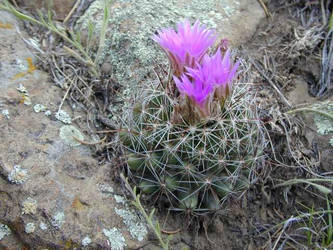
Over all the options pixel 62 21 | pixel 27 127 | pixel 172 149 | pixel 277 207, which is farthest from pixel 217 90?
pixel 62 21

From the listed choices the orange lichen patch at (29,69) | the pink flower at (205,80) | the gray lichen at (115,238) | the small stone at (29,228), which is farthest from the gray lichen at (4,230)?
the pink flower at (205,80)

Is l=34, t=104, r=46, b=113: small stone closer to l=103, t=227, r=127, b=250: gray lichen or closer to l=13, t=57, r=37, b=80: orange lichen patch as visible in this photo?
l=13, t=57, r=37, b=80: orange lichen patch

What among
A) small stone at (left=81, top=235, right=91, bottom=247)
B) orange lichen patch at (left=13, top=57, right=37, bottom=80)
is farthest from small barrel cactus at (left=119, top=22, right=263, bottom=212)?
orange lichen patch at (left=13, top=57, right=37, bottom=80)

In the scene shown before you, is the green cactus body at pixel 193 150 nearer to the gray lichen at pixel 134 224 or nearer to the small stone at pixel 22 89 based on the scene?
the gray lichen at pixel 134 224

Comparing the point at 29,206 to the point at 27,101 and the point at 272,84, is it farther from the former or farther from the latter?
the point at 272,84

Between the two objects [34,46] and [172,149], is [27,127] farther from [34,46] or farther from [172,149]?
[172,149]
